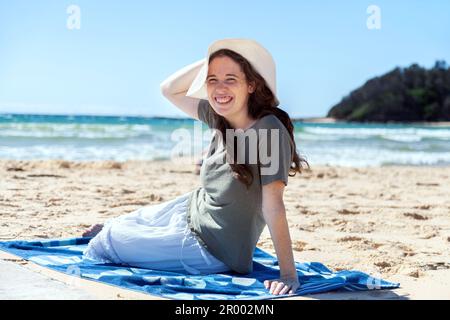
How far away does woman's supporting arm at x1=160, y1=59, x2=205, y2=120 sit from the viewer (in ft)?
11.8

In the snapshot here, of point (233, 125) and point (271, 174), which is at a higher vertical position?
point (233, 125)

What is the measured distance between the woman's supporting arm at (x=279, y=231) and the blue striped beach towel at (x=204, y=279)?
0.07 m

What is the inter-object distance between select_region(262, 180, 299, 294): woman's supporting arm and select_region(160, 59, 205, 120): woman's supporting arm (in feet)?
2.76

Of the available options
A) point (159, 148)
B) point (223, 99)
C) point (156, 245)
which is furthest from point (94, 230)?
point (159, 148)

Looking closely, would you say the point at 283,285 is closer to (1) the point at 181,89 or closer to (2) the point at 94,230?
(1) the point at 181,89

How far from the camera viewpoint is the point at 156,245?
3.37 meters

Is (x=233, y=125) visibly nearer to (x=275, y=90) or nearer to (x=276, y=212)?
(x=275, y=90)

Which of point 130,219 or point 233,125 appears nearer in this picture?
point 233,125

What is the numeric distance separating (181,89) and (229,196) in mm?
768

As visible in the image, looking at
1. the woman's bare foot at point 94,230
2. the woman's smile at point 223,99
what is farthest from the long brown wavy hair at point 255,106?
the woman's bare foot at point 94,230

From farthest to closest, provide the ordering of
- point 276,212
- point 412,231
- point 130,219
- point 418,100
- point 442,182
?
point 418,100, point 442,182, point 412,231, point 130,219, point 276,212

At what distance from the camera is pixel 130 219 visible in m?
3.50

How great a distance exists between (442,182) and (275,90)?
6.36 metres
